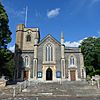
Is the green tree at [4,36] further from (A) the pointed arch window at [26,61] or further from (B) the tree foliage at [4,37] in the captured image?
(A) the pointed arch window at [26,61]

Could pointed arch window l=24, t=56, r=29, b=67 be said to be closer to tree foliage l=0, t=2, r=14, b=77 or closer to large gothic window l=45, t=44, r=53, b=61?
large gothic window l=45, t=44, r=53, b=61

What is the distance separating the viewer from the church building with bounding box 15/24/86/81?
44.4 metres

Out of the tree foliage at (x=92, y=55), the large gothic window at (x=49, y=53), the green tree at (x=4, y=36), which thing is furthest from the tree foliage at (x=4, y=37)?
the tree foliage at (x=92, y=55)

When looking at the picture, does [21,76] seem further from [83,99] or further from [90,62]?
[83,99]

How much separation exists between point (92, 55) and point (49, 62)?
1302 centimetres


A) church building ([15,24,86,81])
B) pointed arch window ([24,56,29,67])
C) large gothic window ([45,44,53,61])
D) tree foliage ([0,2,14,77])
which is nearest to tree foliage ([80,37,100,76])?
church building ([15,24,86,81])

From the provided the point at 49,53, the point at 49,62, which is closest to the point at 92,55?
the point at 49,53

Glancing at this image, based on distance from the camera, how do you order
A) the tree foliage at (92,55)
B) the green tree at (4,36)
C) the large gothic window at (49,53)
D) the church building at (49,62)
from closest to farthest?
1. the green tree at (4,36)
2. the church building at (49,62)
3. the large gothic window at (49,53)
4. the tree foliage at (92,55)

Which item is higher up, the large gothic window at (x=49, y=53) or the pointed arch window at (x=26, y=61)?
the large gothic window at (x=49, y=53)

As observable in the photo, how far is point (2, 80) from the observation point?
29109 mm

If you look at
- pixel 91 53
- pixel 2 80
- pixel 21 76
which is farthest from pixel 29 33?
pixel 2 80

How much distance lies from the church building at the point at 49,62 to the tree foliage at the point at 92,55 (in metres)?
7.18

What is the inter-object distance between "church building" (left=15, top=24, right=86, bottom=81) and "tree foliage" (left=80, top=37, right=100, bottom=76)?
718cm

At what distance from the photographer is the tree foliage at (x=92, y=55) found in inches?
2042
